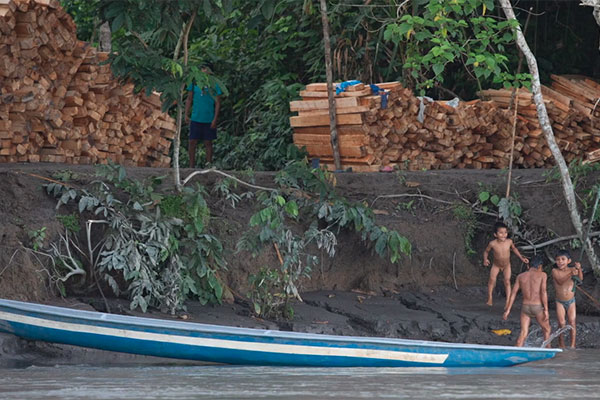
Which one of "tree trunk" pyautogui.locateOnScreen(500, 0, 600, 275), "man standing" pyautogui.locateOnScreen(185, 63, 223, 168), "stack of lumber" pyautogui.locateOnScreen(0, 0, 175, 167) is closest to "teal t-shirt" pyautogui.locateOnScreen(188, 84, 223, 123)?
"man standing" pyautogui.locateOnScreen(185, 63, 223, 168)

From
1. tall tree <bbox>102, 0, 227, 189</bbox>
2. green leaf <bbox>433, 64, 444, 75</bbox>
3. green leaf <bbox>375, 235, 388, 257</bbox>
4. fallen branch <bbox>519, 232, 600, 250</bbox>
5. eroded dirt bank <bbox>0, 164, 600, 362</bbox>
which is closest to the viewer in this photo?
tall tree <bbox>102, 0, 227, 189</bbox>

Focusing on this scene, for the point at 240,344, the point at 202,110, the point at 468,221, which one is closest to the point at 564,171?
the point at 468,221

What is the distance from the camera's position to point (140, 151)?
1394 centimetres

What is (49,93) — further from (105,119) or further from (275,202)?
(275,202)

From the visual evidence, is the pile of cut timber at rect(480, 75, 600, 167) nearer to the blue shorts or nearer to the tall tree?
the blue shorts

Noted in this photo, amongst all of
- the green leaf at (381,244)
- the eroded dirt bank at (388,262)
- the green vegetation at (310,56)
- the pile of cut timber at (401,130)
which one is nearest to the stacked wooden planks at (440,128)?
the pile of cut timber at (401,130)

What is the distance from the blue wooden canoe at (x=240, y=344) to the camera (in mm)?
8383

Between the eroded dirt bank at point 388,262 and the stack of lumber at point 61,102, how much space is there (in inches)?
26.9

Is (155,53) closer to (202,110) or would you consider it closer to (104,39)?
(202,110)

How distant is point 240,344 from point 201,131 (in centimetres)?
716

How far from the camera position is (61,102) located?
499 inches

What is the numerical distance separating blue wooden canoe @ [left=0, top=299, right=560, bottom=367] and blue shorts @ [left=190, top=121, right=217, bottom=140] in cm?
666

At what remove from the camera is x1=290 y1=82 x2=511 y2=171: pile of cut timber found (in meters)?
14.4

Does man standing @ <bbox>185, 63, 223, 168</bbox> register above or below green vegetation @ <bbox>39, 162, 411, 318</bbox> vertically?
above
